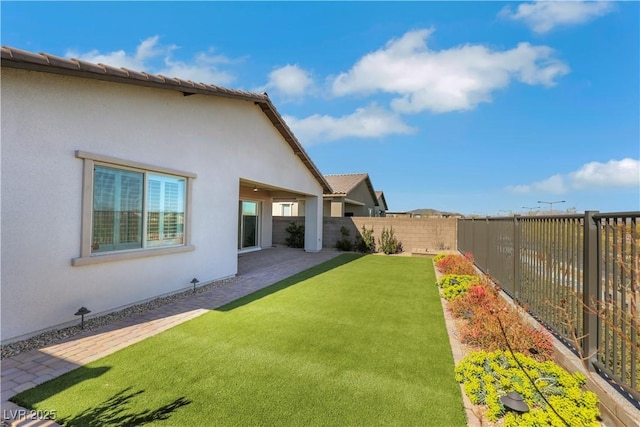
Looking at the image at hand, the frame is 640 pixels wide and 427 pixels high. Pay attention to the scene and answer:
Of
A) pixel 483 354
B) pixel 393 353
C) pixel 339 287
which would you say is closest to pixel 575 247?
pixel 483 354

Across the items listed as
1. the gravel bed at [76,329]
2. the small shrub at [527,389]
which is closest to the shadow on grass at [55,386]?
the gravel bed at [76,329]

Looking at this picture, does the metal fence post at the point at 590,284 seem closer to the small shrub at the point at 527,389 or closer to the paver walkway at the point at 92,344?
the small shrub at the point at 527,389

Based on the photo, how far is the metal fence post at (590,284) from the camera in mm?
3207

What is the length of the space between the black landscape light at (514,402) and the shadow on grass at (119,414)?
11.4 feet

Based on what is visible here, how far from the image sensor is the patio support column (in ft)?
58.1

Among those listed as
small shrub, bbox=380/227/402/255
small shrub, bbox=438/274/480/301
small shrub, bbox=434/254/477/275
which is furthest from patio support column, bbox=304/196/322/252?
small shrub, bbox=438/274/480/301

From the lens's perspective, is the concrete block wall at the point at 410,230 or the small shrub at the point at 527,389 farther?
the concrete block wall at the point at 410,230

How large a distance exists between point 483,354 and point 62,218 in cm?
729

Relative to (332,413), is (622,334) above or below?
above

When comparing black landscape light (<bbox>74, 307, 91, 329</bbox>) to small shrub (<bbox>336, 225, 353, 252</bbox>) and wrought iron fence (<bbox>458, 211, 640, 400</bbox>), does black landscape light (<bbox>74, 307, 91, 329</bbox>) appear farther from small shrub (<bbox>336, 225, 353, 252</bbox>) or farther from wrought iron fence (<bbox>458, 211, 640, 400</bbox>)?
small shrub (<bbox>336, 225, 353, 252</bbox>)

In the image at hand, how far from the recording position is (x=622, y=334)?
2.51 meters

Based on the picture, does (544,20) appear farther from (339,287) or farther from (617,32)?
(339,287)

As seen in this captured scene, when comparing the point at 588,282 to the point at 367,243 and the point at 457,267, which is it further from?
the point at 367,243

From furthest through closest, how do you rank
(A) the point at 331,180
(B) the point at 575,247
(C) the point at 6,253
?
(A) the point at 331,180 → (C) the point at 6,253 → (B) the point at 575,247
